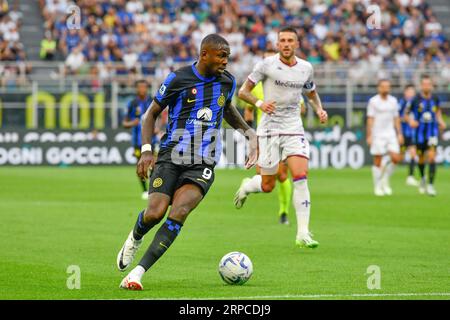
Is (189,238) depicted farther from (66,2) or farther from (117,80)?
(66,2)

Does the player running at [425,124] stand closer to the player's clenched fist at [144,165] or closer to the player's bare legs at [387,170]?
the player's bare legs at [387,170]

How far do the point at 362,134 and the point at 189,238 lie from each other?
19.3 m

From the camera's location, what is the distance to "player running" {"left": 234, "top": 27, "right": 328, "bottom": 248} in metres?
13.7

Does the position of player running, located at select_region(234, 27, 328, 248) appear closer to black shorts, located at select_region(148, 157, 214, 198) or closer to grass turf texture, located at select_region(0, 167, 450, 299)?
grass turf texture, located at select_region(0, 167, 450, 299)

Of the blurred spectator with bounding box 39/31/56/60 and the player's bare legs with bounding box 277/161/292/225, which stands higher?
the blurred spectator with bounding box 39/31/56/60

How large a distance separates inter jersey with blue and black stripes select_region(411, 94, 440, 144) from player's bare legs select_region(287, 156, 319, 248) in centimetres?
1095

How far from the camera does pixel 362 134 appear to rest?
1318 inches

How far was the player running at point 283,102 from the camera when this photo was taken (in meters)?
13.7

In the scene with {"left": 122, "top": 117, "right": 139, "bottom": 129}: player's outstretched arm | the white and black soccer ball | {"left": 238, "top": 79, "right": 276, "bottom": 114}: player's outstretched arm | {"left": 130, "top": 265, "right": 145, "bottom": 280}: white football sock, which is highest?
{"left": 238, "top": 79, "right": 276, "bottom": 114}: player's outstretched arm

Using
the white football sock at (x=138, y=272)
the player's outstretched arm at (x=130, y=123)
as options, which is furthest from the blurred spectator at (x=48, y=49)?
the white football sock at (x=138, y=272)

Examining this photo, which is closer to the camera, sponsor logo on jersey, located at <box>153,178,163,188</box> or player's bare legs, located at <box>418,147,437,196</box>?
sponsor logo on jersey, located at <box>153,178,163,188</box>

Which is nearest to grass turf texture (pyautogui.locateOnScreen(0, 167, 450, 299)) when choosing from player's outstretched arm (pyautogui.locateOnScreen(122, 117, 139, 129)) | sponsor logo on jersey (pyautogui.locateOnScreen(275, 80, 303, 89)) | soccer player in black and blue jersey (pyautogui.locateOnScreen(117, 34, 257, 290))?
soccer player in black and blue jersey (pyautogui.locateOnScreen(117, 34, 257, 290))

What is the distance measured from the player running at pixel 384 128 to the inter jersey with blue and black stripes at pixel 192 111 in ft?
45.6

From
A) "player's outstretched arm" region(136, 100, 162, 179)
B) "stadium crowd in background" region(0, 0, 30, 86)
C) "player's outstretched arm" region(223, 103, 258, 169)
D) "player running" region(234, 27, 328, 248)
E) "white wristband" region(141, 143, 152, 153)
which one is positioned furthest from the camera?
"stadium crowd in background" region(0, 0, 30, 86)
